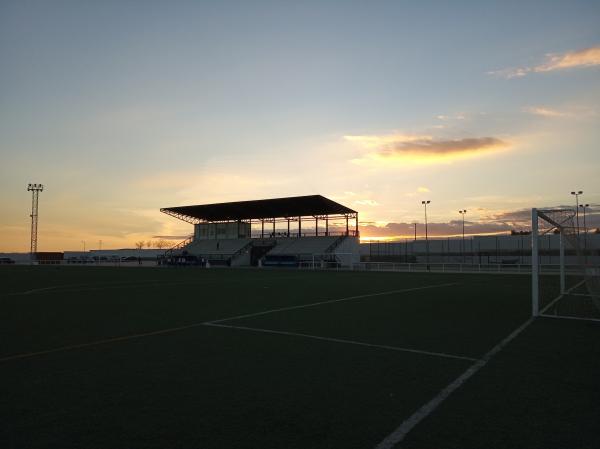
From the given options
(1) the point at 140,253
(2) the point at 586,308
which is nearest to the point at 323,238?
(2) the point at 586,308

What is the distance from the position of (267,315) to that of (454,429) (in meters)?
7.62

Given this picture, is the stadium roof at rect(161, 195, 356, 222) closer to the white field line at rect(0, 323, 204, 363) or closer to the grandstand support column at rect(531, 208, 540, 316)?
the grandstand support column at rect(531, 208, 540, 316)

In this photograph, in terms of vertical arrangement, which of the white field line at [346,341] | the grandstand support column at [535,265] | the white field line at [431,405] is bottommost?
the white field line at [346,341]

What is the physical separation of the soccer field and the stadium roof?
41.5m

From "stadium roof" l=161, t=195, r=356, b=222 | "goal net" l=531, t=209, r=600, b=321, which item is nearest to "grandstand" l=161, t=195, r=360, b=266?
"stadium roof" l=161, t=195, r=356, b=222

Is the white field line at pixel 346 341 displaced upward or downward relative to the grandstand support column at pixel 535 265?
downward

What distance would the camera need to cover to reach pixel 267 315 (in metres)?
11.2

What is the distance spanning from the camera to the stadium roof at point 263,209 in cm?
5284

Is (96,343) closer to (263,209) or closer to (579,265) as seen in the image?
(579,265)

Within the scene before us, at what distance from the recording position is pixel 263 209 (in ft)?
193

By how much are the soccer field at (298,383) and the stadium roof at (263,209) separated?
136 feet

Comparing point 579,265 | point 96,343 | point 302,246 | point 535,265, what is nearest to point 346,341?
point 96,343

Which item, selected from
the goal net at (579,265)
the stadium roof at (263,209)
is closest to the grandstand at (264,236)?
the stadium roof at (263,209)

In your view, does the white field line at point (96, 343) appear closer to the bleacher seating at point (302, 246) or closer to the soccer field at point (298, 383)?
the soccer field at point (298, 383)
